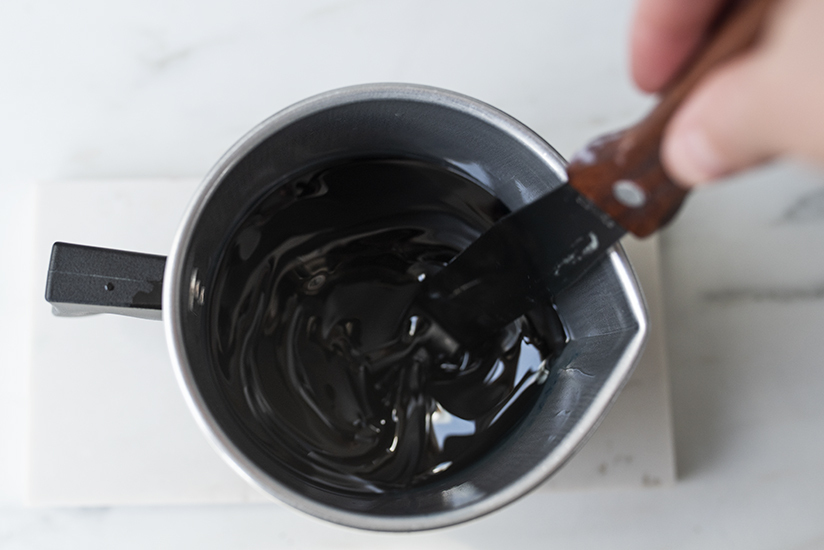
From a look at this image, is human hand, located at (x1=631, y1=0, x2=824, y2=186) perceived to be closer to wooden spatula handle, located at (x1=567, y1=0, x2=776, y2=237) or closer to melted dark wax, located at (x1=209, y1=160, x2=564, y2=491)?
wooden spatula handle, located at (x1=567, y1=0, x2=776, y2=237)

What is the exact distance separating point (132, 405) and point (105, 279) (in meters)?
0.17

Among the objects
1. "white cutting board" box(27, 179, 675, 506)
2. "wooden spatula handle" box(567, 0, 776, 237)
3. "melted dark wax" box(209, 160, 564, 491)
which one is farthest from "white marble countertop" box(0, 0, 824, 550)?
"wooden spatula handle" box(567, 0, 776, 237)

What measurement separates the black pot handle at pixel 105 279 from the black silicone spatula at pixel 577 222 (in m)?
0.16

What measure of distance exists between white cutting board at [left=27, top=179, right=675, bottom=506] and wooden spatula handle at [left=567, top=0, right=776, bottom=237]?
236 mm

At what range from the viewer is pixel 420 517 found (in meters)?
0.33

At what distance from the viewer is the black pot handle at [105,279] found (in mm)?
372

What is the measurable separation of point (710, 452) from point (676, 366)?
0.24 ft

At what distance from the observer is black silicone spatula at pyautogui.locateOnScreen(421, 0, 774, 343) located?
10.3 inches

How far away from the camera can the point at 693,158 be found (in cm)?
25

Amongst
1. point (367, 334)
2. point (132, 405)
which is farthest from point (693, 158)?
point (132, 405)

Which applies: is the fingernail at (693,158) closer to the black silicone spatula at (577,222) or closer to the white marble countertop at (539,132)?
the black silicone spatula at (577,222)

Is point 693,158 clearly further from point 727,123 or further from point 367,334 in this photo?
point 367,334

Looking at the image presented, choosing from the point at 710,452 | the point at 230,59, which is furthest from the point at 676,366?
the point at 230,59

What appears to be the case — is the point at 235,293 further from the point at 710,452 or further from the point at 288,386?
the point at 710,452
